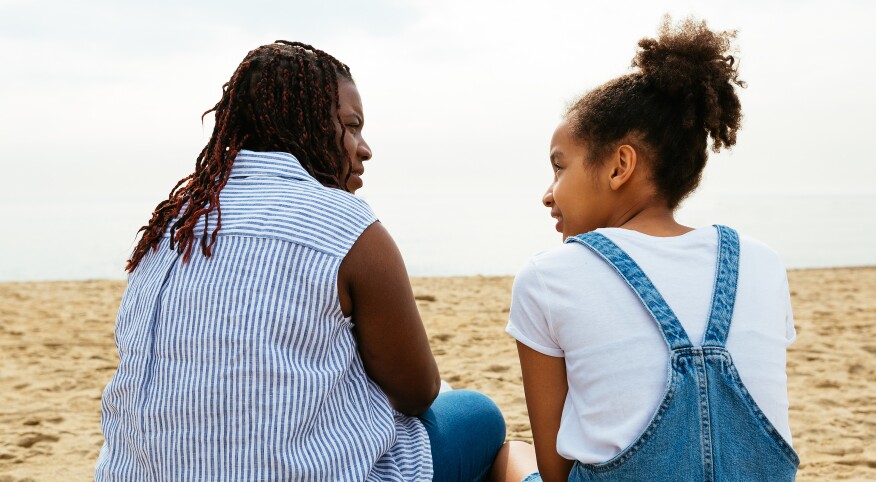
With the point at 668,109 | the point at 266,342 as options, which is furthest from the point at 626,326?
the point at 266,342

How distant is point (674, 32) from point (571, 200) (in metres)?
0.45

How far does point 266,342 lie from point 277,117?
601 mm

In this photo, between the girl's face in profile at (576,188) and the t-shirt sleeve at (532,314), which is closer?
the t-shirt sleeve at (532,314)

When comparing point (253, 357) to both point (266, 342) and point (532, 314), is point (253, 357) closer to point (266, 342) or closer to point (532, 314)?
point (266, 342)

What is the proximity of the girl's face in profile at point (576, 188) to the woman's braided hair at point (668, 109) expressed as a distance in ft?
0.09

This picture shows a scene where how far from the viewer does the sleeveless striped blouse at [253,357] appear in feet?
4.76

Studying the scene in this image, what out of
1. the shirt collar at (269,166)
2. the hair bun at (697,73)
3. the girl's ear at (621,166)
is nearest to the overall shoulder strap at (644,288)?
the girl's ear at (621,166)

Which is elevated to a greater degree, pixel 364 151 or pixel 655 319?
pixel 364 151

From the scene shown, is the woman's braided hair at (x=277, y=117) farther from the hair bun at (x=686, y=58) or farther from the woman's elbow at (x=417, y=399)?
the hair bun at (x=686, y=58)

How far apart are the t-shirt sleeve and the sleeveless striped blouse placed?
1.12ft

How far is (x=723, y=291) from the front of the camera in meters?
1.46

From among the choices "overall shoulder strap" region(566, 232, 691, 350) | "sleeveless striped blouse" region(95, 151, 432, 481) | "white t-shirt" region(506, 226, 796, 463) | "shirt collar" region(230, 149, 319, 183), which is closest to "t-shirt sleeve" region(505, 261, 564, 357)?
"white t-shirt" region(506, 226, 796, 463)

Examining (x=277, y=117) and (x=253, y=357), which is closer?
(x=253, y=357)

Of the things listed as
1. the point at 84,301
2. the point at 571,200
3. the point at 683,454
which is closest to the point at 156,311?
the point at 571,200
